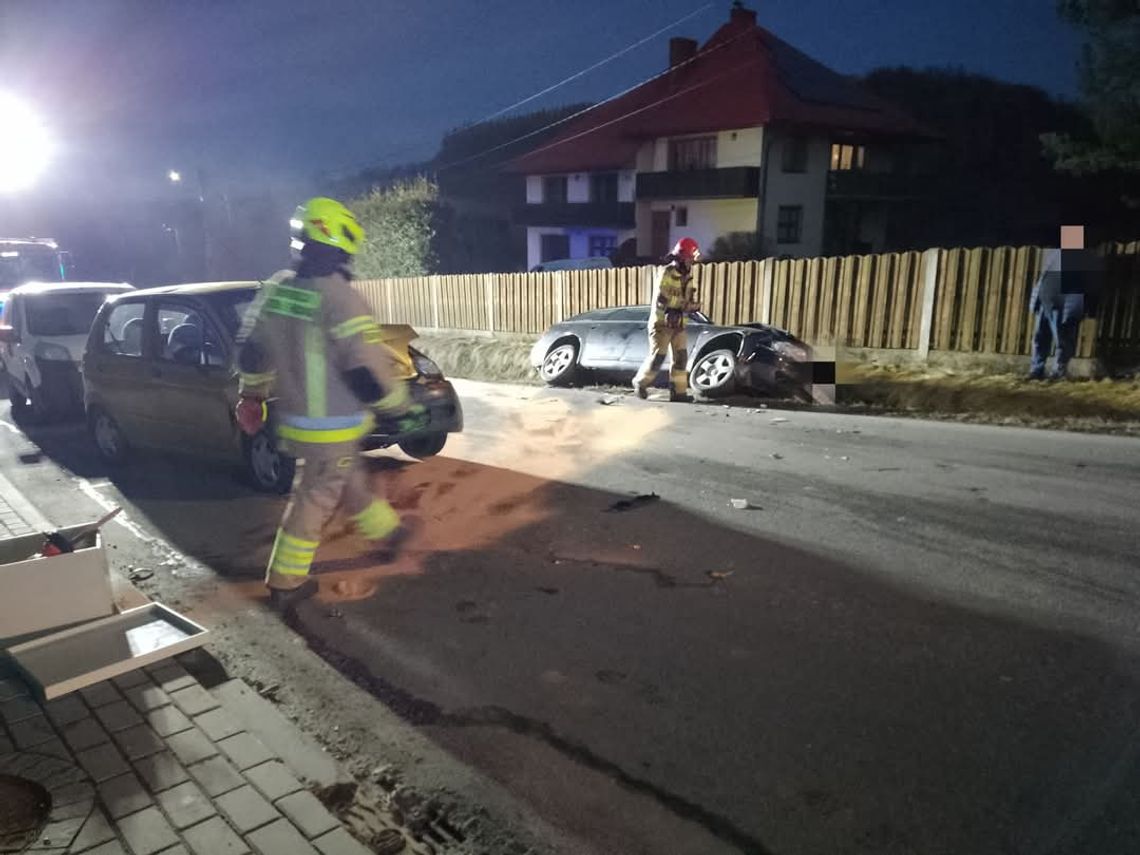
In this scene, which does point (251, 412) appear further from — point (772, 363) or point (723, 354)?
point (772, 363)

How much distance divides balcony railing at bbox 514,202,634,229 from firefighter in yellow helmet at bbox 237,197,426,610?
30.9 m

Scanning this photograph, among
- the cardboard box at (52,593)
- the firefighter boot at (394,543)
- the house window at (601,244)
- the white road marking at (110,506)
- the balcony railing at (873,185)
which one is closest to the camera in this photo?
the cardboard box at (52,593)

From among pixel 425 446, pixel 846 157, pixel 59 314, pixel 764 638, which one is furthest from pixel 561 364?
pixel 846 157

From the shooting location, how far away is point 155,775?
9.00 ft

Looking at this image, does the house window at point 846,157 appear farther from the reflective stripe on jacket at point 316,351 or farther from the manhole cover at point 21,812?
the manhole cover at point 21,812

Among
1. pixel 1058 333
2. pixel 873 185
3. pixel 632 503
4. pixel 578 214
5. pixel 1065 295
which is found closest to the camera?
pixel 632 503

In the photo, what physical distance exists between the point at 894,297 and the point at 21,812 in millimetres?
12305

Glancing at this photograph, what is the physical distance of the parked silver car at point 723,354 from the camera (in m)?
10.3

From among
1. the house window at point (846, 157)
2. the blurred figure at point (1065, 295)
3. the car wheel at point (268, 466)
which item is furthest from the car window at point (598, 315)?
the house window at point (846, 157)

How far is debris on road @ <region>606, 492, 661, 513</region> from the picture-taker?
5730 mm

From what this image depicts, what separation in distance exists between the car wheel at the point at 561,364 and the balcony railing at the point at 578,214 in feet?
73.8

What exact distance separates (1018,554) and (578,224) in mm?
33067

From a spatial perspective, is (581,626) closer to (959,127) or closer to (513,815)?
(513,815)

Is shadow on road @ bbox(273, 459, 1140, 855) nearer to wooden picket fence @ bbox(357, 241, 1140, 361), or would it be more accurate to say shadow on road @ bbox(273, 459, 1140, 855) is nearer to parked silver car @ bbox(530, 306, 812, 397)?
parked silver car @ bbox(530, 306, 812, 397)
